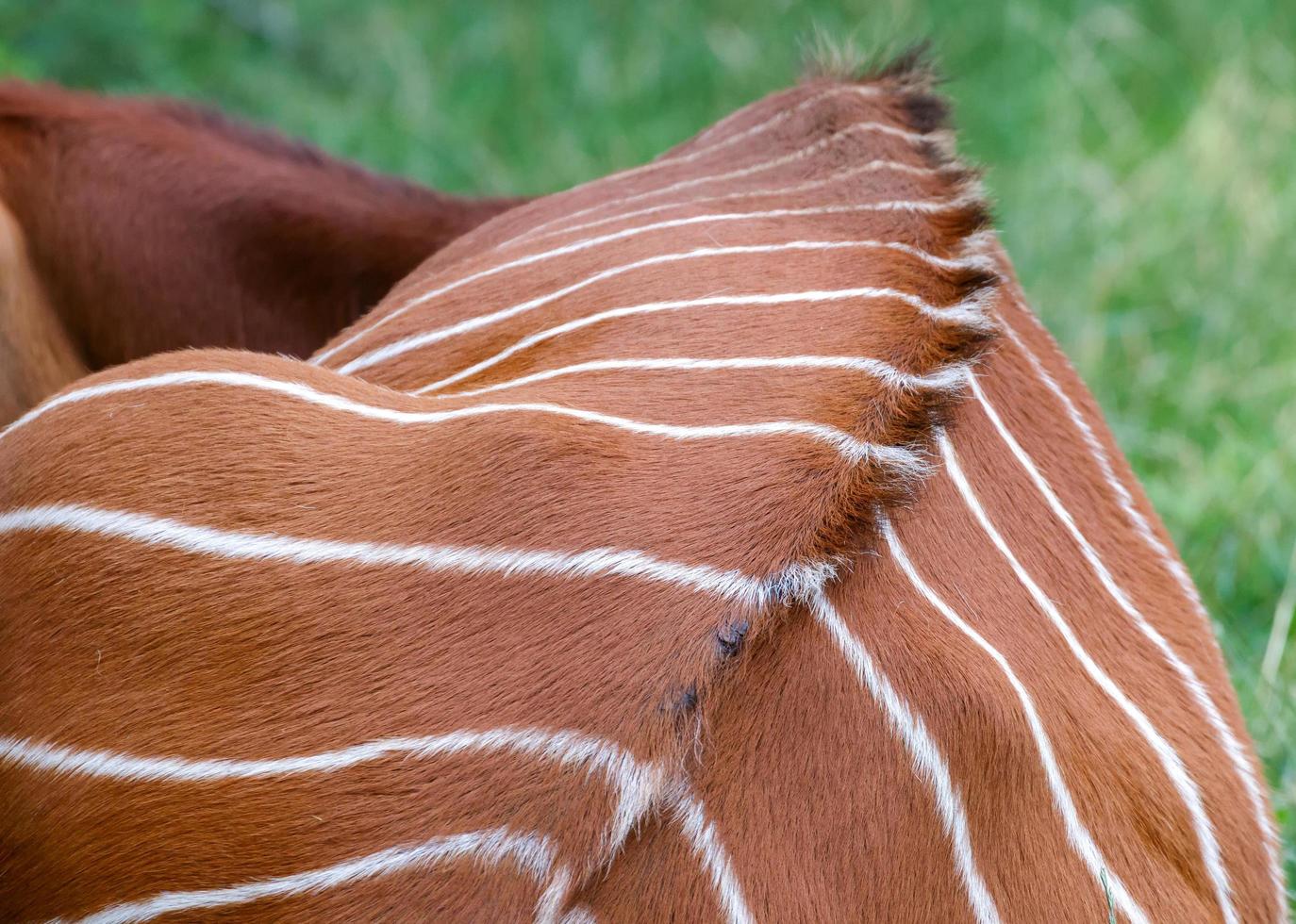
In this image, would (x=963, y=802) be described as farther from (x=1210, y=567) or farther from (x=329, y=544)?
(x=1210, y=567)

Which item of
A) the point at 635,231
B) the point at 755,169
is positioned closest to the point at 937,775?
the point at 635,231

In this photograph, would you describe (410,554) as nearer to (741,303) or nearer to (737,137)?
(741,303)

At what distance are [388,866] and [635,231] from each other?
40.3 inches

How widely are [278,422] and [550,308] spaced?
455mm

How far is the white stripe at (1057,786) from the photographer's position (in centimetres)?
113

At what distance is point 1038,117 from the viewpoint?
4.29 m

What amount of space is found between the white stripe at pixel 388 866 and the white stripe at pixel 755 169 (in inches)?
44.3

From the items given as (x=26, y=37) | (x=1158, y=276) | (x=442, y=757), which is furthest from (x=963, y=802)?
(x=26, y=37)

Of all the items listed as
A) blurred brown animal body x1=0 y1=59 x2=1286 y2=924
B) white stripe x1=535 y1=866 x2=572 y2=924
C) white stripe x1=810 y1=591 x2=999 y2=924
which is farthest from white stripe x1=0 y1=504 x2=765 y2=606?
white stripe x1=535 y1=866 x2=572 y2=924

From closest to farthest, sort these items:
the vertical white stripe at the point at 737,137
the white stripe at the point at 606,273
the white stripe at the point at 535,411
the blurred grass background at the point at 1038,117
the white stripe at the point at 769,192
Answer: the white stripe at the point at 535,411
the white stripe at the point at 606,273
the white stripe at the point at 769,192
the vertical white stripe at the point at 737,137
the blurred grass background at the point at 1038,117

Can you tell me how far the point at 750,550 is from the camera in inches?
43.0

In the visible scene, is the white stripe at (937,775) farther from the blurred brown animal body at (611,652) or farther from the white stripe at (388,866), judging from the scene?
the white stripe at (388,866)

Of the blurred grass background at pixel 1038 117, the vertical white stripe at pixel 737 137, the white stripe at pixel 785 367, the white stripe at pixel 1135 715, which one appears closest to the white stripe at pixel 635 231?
the vertical white stripe at pixel 737 137

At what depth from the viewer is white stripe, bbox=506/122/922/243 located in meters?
1.92
